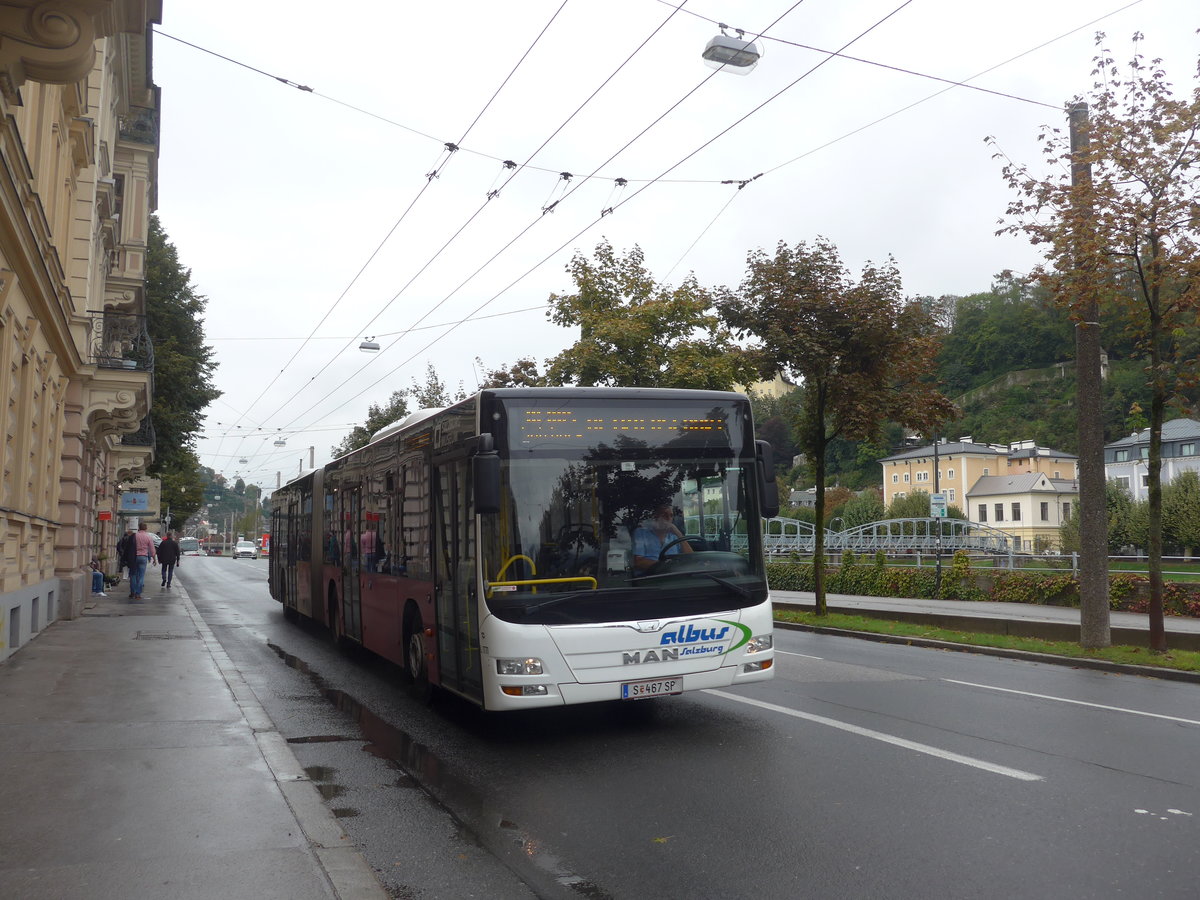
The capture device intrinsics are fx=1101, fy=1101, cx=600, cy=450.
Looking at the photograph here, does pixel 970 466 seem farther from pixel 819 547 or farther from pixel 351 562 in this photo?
pixel 351 562

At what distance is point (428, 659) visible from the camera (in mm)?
9836

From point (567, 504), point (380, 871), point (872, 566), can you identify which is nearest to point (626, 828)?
point (380, 871)

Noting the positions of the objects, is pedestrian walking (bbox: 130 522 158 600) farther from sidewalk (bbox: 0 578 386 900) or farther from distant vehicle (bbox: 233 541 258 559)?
distant vehicle (bbox: 233 541 258 559)

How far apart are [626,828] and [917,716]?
4188 millimetres

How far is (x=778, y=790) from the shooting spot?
6562 mm

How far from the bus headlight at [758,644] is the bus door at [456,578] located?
213 cm

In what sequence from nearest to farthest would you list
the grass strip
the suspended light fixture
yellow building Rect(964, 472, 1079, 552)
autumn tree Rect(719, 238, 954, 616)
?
the suspended light fixture → the grass strip → autumn tree Rect(719, 238, 954, 616) → yellow building Rect(964, 472, 1079, 552)

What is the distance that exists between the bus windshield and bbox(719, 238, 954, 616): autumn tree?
12441mm

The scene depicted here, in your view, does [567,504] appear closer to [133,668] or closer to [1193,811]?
[1193,811]

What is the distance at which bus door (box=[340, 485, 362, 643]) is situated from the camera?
1334 centimetres

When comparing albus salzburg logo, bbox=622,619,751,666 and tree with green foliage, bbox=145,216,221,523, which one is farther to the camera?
tree with green foliage, bbox=145,216,221,523

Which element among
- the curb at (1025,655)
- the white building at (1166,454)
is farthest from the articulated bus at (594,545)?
the white building at (1166,454)

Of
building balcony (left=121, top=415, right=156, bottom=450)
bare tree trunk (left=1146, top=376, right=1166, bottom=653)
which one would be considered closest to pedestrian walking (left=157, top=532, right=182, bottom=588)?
building balcony (left=121, top=415, right=156, bottom=450)

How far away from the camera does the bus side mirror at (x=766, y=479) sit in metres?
8.83
